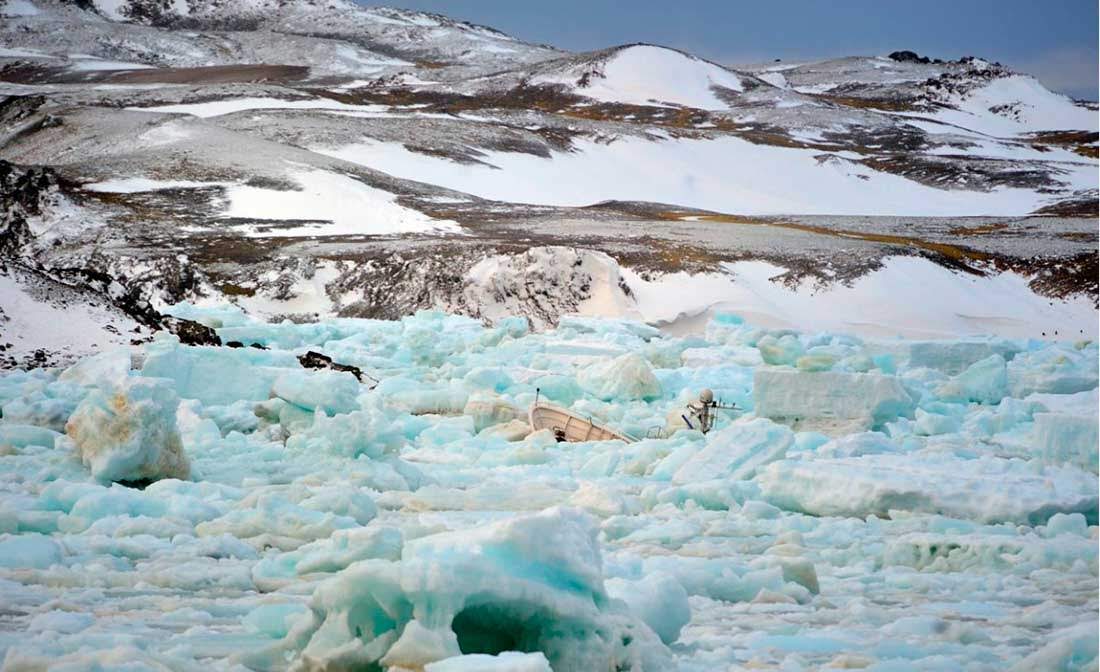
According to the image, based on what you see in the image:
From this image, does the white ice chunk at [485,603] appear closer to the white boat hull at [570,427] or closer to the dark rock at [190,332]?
the white boat hull at [570,427]

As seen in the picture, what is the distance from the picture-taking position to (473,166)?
45438 mm

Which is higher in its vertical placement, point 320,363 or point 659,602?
point 659,602

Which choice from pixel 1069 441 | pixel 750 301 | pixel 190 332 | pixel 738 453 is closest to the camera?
pixel 738 453

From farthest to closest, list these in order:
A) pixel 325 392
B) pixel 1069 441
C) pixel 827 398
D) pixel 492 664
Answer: pixel 827 398, pixel 325 392, pixel 1069 441, pixel 492 664

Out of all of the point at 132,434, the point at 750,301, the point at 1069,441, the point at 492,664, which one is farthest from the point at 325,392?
the point at 750,301

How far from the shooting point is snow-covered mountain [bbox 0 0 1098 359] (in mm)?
26531

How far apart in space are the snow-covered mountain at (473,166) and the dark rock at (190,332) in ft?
2.67

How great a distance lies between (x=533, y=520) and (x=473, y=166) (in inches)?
1650

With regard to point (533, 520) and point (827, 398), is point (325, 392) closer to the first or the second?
point (827, 398)

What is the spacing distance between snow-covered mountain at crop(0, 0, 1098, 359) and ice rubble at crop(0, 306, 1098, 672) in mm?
5428

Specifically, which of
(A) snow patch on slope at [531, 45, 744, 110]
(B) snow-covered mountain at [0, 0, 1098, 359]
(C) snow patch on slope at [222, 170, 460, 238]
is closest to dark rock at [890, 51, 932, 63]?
(B) snow-covered mountain at [0, 0, 1098, 359]

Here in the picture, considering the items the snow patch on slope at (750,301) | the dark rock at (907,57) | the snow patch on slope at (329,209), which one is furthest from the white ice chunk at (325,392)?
the dark rock at (907,57)

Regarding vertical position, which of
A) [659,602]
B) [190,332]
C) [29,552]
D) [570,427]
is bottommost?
[570,427]

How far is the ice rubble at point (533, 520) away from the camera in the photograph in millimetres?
4297
